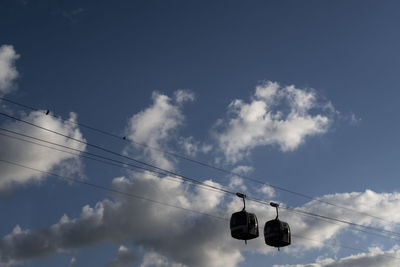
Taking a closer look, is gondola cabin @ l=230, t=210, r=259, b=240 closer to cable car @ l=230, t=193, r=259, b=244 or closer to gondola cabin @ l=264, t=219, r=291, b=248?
cable car @ l=230, t=193, r=259, b=244

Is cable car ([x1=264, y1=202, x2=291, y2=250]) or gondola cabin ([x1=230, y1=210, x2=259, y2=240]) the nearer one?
gondola cabin ([x1=230, y1=210, x2=259, y2=240])

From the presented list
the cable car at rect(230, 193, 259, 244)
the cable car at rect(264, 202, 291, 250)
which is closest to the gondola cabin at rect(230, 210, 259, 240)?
the cable car at rect(230, 193, 259, 244)

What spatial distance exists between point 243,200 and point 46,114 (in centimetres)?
1147

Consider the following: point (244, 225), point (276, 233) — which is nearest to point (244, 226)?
point (244, 225)

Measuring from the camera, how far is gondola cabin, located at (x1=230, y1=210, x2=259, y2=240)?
960 inches

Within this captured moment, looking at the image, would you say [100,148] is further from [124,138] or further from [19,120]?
[19,120]

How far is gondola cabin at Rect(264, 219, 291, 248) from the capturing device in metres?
26.0

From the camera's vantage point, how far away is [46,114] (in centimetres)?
2039

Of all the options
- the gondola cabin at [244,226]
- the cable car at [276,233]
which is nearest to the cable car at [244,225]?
the gondola cabin at [244,226]

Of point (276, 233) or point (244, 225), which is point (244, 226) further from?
point (276, 233)

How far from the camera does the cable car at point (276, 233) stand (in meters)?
26.0

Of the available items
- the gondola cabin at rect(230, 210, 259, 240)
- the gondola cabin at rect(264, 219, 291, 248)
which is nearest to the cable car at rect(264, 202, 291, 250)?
the gondola cabin at rect(264, 219, 291, 248)

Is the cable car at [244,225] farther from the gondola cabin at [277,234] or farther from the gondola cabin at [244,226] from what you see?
the gondola cabin at [277,234]

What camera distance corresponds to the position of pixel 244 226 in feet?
80.1
